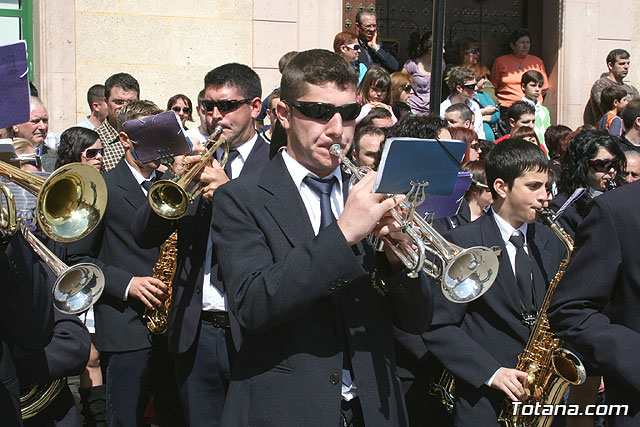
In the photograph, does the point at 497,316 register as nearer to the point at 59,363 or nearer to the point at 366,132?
the point at 366,132

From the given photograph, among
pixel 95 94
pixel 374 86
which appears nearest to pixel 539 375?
pixel 374 86

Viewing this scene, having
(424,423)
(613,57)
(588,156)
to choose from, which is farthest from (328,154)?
(613,57)

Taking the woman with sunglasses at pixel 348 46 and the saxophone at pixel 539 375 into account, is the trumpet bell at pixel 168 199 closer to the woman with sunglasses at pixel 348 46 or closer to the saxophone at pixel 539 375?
the saxophone at pixel 539 375

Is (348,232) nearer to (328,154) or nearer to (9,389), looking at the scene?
(328,154)

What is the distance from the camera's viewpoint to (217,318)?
4.22 meters

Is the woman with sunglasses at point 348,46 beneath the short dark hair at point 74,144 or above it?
above

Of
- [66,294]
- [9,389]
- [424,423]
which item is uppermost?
[66,294]

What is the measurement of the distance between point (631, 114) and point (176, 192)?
217 inches

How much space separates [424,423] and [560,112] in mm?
7436

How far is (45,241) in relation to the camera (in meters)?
3.79

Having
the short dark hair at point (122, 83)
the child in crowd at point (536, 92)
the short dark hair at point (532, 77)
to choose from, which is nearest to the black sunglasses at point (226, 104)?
the short dark hair at point (122, 83)

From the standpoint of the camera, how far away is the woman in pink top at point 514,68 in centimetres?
1075

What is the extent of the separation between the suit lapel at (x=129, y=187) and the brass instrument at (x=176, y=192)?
2.93ft

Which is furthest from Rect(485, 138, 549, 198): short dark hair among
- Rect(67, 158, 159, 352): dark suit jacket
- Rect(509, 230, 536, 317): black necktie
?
Rect(67, 158, 159, 352): dark suit jacket
